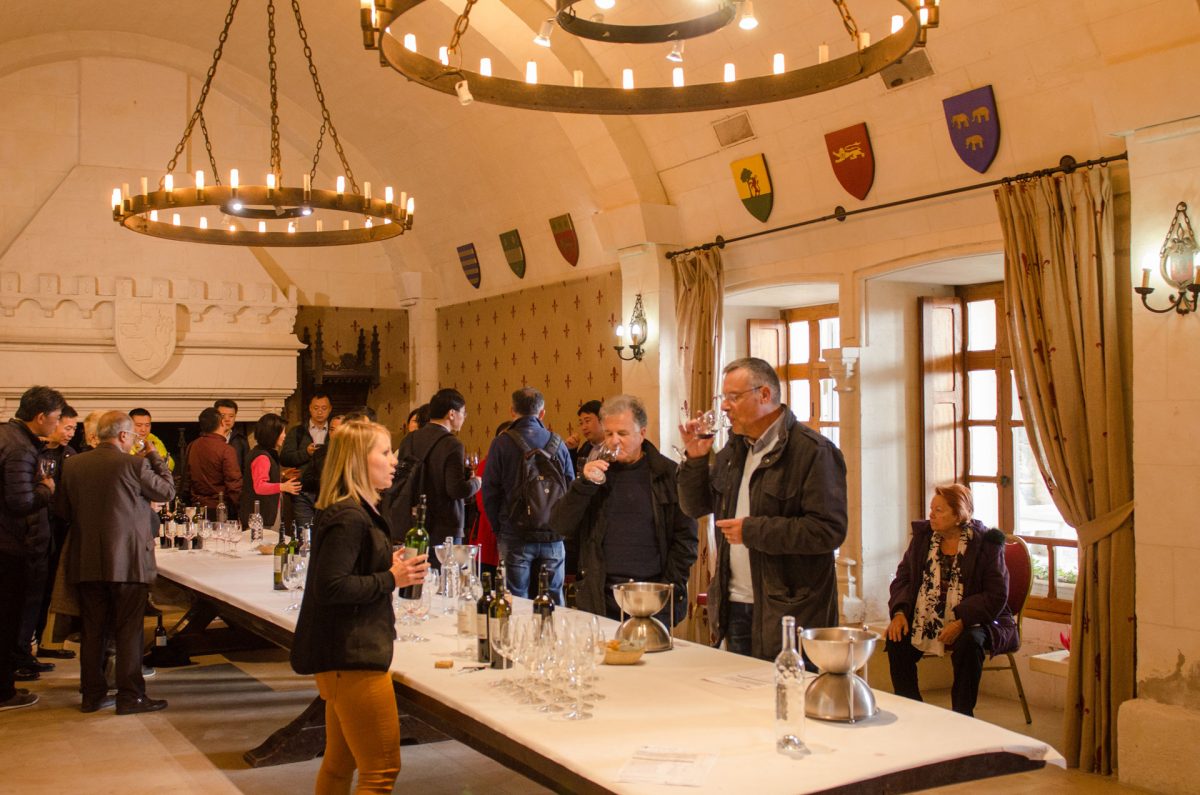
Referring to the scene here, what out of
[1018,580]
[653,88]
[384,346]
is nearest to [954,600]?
[1018,580]

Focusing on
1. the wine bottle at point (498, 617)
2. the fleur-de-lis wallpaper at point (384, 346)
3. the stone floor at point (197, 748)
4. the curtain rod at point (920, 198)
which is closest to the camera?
the wine bottle at point (498, 617)

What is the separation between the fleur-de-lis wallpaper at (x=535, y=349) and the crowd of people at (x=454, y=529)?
1.80 m

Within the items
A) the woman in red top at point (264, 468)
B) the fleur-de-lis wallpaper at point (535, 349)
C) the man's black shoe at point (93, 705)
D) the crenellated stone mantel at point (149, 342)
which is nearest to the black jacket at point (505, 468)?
the woman in red top at point (264, 468)

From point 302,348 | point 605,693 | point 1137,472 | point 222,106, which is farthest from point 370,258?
point 605,693

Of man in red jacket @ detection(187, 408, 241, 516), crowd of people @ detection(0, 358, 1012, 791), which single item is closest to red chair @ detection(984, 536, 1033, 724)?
crowd of people @ detection(0, 358, 1012, 791)

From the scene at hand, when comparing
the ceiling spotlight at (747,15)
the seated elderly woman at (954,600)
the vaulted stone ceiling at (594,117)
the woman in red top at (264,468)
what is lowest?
the seated elderly woman at (954,600)

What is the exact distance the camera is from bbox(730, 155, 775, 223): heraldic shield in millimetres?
7660

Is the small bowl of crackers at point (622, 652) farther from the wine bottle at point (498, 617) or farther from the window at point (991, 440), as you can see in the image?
the window at point (991, 440)

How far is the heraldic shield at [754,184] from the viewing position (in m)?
7.66

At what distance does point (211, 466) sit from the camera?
27.8 ft

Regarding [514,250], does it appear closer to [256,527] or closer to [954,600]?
[256,527]

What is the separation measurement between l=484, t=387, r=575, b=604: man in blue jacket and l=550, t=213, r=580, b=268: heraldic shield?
3.45 metres

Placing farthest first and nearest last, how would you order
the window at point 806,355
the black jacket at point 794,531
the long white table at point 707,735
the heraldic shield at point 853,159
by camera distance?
1. the window at point 806,355
2. the heraldic shield at point 853,159
3. the black jacket at point 794,531
4. the long white table at point 707,735

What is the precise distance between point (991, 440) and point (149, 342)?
7629mm
